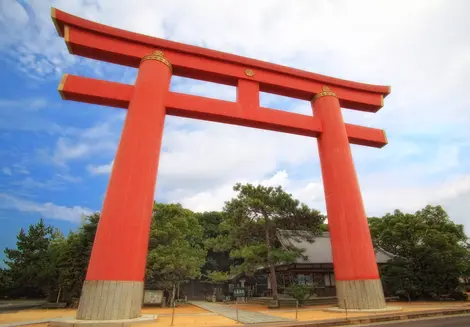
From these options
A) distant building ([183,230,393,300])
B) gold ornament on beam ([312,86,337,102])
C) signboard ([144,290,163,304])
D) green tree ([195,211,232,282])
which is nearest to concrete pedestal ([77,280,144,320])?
signboard ([144,290,163,304])

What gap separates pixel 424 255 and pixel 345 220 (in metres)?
9.35

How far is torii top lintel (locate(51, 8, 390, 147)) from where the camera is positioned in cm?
884

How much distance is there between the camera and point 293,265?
15.7m

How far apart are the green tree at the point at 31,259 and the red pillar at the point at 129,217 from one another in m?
20.0

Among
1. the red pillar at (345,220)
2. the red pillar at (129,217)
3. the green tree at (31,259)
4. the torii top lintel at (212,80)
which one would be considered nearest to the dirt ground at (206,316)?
the red pillar at (345,220)

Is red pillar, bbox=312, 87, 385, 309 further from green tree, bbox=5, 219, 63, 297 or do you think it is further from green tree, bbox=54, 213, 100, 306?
green tree, bbox=5, 219, 63, 297

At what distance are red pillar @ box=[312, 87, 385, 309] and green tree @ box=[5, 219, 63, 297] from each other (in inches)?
899

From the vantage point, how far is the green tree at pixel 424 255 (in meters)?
14.6

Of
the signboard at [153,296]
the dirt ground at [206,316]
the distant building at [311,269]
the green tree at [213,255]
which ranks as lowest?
the dirt ground at [206,316]

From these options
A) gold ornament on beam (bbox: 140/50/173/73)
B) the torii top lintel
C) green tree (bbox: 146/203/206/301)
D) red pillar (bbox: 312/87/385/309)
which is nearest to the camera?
red pillar (bbox: 312/87/385/309)

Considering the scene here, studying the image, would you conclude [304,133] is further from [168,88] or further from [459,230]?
[459,230]

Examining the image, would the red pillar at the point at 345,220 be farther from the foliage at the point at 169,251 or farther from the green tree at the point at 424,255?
the foliage at the point at 169,251

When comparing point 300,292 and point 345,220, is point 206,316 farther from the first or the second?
point 345,220

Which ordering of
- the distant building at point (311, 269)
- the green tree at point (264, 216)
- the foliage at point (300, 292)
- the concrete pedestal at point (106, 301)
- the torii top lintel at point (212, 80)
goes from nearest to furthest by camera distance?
the concrete pedestal at point (106, 301)
the torii top lintel at point (212, 80)
the foliage at point (300, 292)
the green tree at point (264, 216)
the distant building at point (311, 269)
